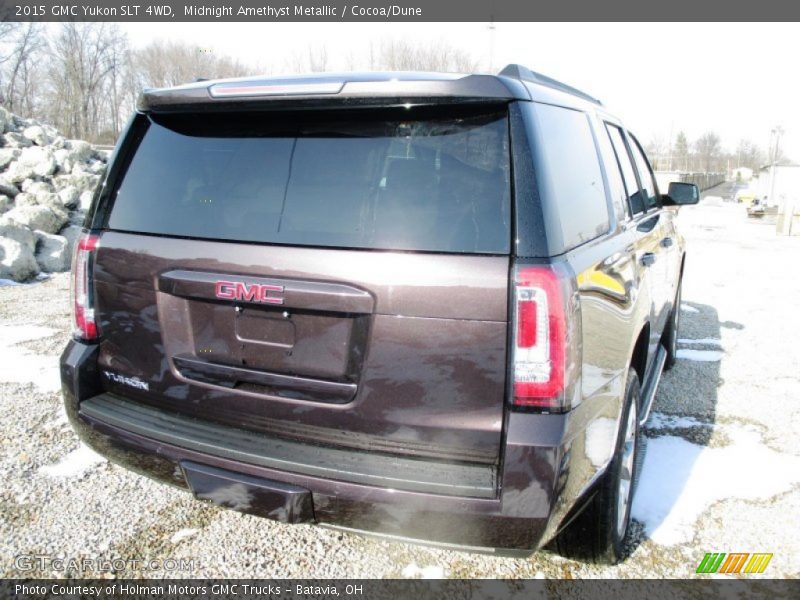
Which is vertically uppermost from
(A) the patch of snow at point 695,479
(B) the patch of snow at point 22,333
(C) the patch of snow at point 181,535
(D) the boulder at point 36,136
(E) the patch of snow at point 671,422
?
(D) the boulder at point 36,136

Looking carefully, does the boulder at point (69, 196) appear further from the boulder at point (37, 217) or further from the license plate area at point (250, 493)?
the license plate area at point (250, 493)

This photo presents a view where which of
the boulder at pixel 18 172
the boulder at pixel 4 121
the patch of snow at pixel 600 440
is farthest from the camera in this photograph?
the boulder at pixel 4 121

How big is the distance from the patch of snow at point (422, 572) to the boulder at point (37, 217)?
887 cm

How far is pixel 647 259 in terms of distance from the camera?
309cm

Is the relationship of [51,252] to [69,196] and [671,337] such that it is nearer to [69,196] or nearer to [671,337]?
[69,196]

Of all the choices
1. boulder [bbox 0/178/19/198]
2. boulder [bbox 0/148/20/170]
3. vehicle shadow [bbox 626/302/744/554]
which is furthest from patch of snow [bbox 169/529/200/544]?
boulder [bbox 0/148/20/170]

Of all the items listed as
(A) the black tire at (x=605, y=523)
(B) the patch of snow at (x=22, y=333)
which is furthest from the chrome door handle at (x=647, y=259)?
(B) the patch of snow at (x=22, y=333)

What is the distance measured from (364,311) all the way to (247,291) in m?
0.42

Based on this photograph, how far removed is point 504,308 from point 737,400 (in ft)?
11.7

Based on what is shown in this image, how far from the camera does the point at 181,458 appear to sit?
2074 mm

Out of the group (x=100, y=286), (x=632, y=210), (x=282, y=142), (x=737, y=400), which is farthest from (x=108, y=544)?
(x=737, y=400)

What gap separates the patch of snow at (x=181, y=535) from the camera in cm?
263

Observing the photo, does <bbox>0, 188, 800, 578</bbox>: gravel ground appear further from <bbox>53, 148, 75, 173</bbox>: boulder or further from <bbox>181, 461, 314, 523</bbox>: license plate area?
<bbox>53, 148, 75, 173</bbox>: boulder

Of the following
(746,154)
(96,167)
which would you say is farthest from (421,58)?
(746,154)
